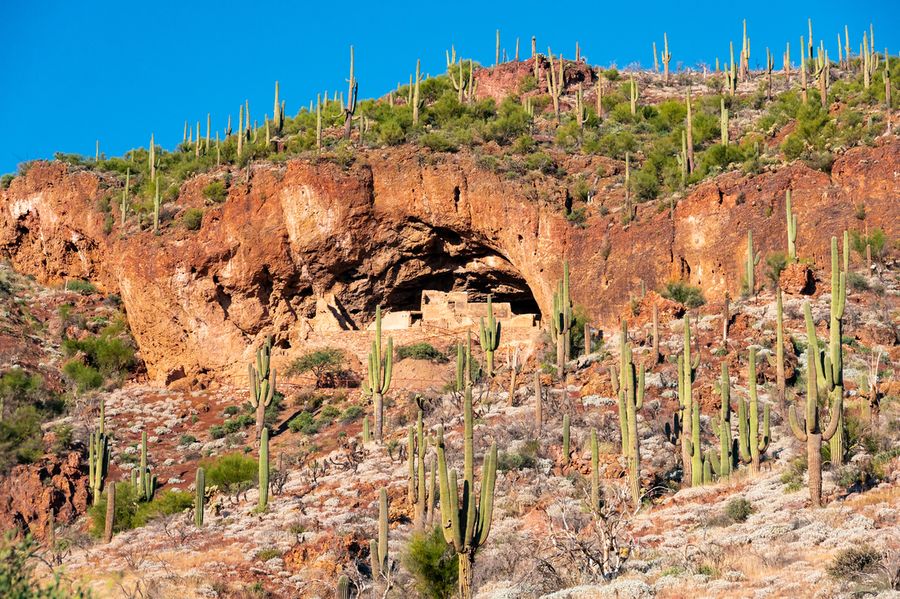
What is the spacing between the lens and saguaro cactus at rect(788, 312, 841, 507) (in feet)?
62.7

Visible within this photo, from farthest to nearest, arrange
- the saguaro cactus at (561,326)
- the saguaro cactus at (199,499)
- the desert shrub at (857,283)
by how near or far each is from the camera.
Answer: the desert shrub at (857,283), the saguaro cactus at (561,326), the saguaro cactus at (199,499)

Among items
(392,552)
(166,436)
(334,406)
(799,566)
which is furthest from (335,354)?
(799,566)

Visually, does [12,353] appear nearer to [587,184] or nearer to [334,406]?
[334,406]

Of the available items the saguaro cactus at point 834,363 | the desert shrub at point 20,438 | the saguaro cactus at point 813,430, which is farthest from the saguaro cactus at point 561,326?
the desert shrub at point 20,438

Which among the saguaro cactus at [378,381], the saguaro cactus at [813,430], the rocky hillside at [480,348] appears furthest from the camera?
the saguaro cactus at [378,381]

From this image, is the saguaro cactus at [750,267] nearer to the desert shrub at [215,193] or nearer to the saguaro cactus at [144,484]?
the saguaro cactus at [144,484]

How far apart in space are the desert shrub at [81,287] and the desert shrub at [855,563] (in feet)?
125

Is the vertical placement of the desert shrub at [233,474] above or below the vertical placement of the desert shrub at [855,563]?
below

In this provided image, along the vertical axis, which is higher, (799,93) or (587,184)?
(799,93)

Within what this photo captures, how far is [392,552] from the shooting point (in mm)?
22281

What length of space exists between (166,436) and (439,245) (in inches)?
452

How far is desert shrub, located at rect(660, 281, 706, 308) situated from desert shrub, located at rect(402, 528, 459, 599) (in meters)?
17.6

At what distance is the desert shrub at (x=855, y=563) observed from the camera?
15.4 meters

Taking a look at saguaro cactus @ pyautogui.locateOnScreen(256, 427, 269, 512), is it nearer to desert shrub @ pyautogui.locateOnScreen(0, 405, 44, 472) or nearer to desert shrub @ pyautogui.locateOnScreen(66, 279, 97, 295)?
desert shrub @ pyautogui.locateOnScreen(0, 405, 44, 472)
